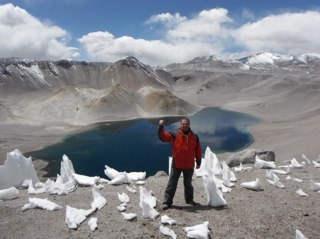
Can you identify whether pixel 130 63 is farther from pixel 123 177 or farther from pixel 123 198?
pixel 123 198

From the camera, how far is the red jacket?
889cm

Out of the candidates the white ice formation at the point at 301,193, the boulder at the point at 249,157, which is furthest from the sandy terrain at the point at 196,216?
the boulder at the point at 249,157

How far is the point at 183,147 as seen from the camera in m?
8.89

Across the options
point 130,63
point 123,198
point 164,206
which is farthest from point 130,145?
point 130,63

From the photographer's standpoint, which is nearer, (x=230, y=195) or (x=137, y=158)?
(x=230, y=195)

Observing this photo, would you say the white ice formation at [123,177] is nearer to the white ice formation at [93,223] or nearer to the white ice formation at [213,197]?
the white ice formation at [213,197]

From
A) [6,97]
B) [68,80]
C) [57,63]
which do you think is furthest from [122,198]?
[57,63]

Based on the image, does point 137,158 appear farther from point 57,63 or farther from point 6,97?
point 57,63

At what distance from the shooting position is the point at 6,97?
138 m

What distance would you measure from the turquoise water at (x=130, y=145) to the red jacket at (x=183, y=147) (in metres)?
31.0

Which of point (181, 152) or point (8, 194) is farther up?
point (181, 152)

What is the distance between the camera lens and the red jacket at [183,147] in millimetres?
8891

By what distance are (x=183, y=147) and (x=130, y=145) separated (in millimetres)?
Answer: 51935

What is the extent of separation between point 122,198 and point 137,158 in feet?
131
